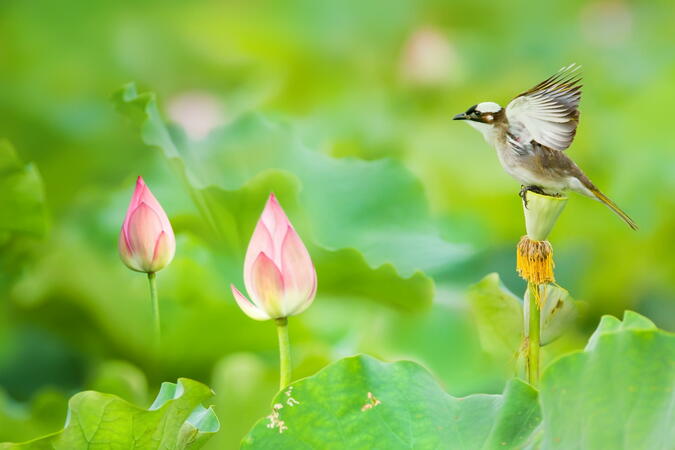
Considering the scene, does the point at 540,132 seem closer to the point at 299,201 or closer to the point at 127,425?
the point at 127,425

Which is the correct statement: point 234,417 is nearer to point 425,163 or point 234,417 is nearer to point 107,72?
point 425,163

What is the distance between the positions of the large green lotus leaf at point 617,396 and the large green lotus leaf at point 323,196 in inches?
14.2

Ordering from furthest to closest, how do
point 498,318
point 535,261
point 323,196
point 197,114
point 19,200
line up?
point 197,114 < point 323,196 < point 19,200 < point 498,318 < point 535,261

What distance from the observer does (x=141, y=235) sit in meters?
0.52

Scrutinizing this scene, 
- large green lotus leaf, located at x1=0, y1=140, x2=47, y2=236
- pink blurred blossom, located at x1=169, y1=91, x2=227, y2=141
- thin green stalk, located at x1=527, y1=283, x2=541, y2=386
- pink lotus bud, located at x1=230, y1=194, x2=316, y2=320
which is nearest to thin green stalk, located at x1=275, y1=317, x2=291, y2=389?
pink lotus bud, located at x1=230, y1=194, x2=316, y2=320

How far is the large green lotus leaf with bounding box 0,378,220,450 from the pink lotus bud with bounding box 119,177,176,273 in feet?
0.22

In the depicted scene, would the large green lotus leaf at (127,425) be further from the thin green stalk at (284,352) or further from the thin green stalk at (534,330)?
the thin green stalk at (534,330)

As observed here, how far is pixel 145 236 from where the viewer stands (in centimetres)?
52

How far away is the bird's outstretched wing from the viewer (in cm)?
45

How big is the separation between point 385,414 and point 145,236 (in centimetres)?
14

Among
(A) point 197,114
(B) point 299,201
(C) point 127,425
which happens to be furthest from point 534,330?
(A) point 197,114

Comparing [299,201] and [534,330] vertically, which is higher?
[299,201]

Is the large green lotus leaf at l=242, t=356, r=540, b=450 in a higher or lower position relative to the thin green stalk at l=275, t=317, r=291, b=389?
lower

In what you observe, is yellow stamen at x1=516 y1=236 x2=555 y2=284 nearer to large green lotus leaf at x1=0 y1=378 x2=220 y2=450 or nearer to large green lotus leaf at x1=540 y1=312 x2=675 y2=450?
large green lotus leaf at x1=540 y1=312 x2=675 y2=450
